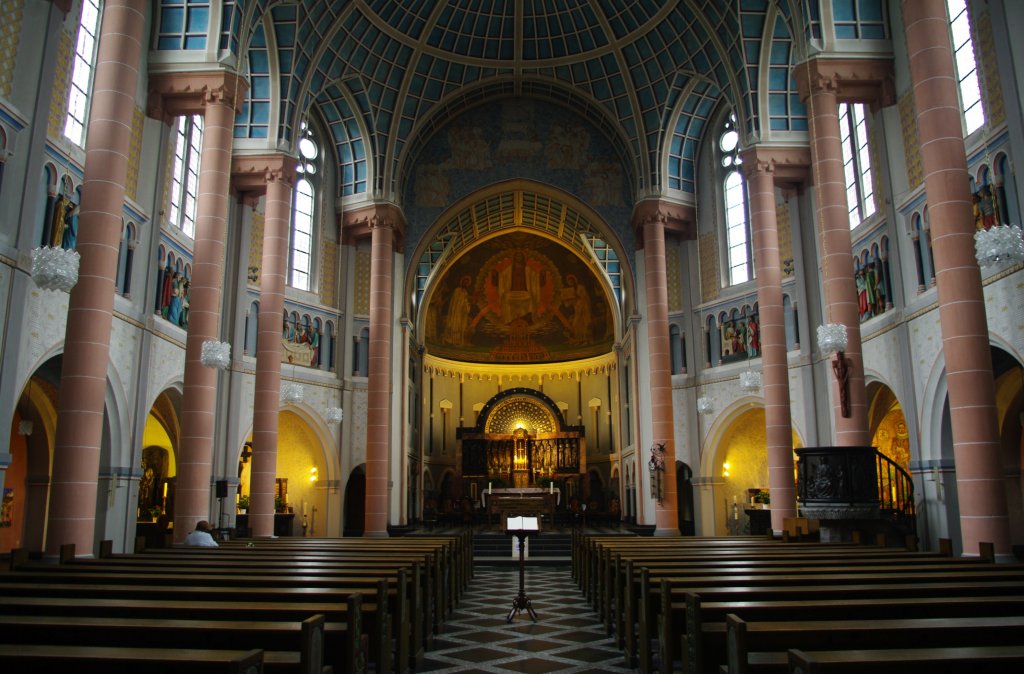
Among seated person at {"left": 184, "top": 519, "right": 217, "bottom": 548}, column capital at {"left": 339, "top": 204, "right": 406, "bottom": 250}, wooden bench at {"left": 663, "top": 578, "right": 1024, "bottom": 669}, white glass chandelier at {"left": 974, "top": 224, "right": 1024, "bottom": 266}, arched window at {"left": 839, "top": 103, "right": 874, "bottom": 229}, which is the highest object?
column capital at {"left": 339, "top": 204, "right": 406, "bottom": 250}

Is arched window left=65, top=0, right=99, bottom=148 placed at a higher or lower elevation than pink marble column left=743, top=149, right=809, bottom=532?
higher

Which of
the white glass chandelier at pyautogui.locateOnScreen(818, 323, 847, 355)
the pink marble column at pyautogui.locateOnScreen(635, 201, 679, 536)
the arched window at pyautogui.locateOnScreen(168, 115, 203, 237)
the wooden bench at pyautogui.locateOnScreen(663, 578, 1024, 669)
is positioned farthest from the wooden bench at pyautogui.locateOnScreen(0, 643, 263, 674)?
the pink marble column at pyautogui.locateOnScreen(635, 201, 679, 536)

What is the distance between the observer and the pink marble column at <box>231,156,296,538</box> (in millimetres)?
19141

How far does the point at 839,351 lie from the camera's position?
1556 cm

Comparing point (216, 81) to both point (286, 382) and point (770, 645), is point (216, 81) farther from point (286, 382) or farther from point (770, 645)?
point (770, 645)

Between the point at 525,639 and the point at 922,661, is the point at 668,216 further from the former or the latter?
the point at 922,661

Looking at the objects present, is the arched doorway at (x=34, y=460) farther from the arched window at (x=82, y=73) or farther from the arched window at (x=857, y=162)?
the arched window at (x=857, y=162)

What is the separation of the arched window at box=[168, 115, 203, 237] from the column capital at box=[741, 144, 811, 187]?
569 inches

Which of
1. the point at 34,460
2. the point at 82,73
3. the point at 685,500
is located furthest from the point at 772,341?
the point at 34,460

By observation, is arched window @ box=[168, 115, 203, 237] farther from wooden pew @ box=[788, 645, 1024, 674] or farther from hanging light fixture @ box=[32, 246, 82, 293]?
wooden pew @ box=[788, 645, 1024, 674]

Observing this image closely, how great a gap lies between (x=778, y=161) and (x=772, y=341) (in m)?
5.08

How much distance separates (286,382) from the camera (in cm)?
2520

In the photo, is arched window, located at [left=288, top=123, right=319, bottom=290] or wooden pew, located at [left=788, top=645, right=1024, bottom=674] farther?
arched window, located at [left=288, top=123, right=319, bottom=290]

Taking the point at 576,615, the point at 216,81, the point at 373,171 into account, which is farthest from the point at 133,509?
the point at 373,171
